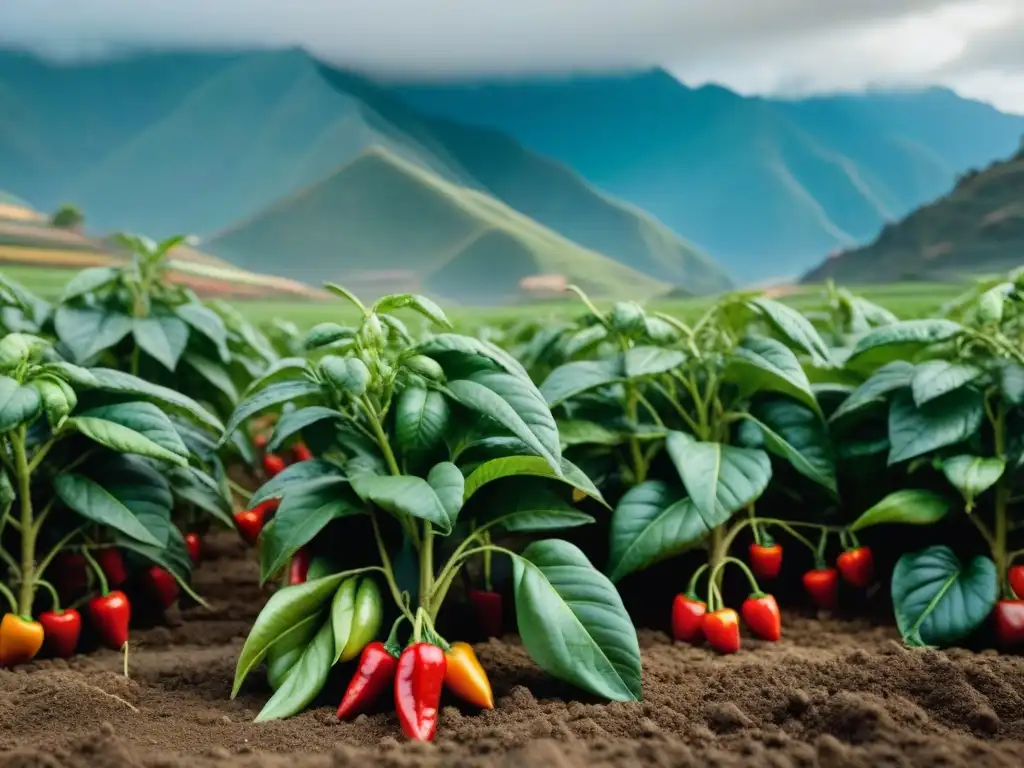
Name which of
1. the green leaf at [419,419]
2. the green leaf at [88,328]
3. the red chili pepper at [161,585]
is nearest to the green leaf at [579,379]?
the green leaf at [419,419]

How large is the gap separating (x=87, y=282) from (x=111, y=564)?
65 cm

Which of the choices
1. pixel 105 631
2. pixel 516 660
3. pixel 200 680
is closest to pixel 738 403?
pixel 516 660

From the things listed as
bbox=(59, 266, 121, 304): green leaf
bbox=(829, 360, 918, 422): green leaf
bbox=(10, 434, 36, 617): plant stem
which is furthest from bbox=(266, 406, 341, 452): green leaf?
bbox=(829, 360, 918, 422): green leaf

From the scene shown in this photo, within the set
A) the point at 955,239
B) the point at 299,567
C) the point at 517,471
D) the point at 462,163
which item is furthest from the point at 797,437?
the point at 462,163

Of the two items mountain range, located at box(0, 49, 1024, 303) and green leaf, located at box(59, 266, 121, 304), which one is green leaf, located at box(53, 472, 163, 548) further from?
mountain range, located at box(0, 49, 1024, 303)

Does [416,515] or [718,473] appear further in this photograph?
[718,473]

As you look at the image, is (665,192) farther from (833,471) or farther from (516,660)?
(516,660)

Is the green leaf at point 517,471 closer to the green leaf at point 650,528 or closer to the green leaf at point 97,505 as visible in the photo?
the green leaf at point 650,528

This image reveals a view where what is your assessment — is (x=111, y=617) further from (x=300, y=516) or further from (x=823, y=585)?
(x=823, y=585)

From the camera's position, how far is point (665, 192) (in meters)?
4.36

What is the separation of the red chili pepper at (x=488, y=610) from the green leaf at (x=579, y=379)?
367 mm

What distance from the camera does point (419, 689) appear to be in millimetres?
1257

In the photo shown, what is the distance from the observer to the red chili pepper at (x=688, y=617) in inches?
64.8

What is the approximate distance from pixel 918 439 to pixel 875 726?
65 cm
